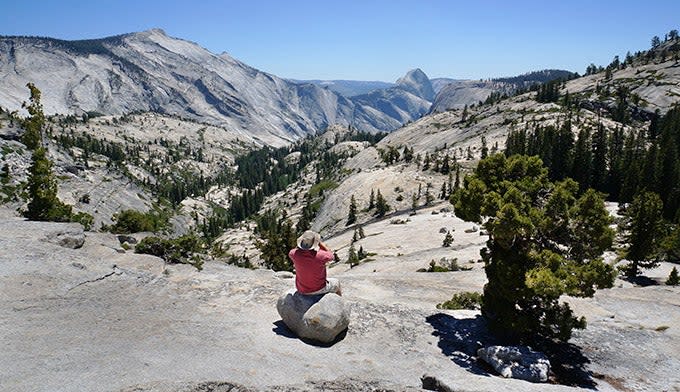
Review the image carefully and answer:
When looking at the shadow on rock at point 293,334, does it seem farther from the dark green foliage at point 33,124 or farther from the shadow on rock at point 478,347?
the dark green foliage at point 33,124

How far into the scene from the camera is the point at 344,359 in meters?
20.4

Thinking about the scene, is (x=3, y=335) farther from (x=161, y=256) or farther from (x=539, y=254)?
(x=539, y=254)

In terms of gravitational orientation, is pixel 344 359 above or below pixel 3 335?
below

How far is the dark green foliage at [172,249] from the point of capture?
114 ft

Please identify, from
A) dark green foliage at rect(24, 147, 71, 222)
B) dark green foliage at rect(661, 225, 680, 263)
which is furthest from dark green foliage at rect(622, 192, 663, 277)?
dark green foliage at rect(24, 147, 71, 222)

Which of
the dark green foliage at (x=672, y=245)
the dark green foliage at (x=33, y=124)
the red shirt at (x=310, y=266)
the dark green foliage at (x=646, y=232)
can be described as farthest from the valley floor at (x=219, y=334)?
the dark green foliage at (x=33, y=124)

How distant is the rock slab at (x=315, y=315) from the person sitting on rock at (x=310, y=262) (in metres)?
0.51

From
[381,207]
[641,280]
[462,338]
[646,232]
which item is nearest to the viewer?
[462,338]

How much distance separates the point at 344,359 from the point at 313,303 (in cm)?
334

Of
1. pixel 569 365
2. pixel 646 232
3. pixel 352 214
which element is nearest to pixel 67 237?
pixel 569 365

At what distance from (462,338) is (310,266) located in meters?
10.4

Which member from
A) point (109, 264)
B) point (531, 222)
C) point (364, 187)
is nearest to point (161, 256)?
point (109, 264)

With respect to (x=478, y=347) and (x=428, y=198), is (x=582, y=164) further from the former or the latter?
(x=478, y=347)

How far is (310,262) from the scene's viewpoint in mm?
21938
